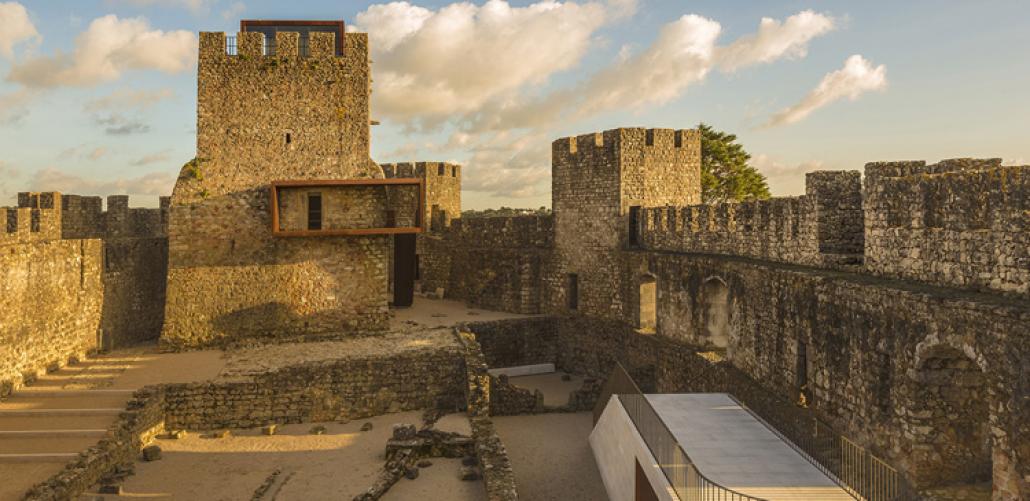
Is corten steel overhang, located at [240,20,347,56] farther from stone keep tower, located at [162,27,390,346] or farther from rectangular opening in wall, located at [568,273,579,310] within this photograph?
rectangular opening in wall, located at [568,273,579,310]

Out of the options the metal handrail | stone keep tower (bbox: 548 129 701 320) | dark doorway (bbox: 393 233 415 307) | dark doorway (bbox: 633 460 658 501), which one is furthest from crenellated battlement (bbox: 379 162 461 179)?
dark doorway (bbox: 633 460 658 501)

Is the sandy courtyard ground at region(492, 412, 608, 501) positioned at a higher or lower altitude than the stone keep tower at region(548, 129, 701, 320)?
lower

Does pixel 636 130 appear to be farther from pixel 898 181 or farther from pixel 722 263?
pixel 898 181

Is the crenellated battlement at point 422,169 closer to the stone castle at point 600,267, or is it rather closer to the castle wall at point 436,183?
the castle wall at point 436,183

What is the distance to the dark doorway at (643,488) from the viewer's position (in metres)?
9.62

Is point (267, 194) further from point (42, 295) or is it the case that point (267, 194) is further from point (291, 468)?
point (291, 468)

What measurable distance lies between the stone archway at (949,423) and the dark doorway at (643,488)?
355 centimetres

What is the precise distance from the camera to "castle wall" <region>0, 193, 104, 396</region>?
566 inches

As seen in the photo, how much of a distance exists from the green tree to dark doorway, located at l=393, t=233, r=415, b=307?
16.6 metres

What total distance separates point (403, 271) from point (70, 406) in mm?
13026

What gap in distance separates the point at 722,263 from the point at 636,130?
7.93 m

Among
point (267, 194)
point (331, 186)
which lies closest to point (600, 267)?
point (331, 186)

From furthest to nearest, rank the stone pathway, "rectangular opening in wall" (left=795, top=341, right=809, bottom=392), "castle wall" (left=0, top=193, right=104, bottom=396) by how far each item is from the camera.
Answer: "castle wall" (left=0, top=193, right=104, bottom=396)
the stone pathway
"rectangular opening in wall" (left=795, top=341, right=809, bottom=392)

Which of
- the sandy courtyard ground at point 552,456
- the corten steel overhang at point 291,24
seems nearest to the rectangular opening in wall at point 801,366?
the sandy courtyard ground at point 552,456
